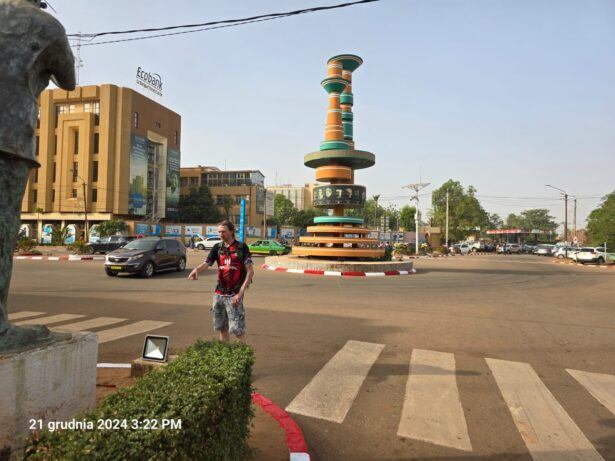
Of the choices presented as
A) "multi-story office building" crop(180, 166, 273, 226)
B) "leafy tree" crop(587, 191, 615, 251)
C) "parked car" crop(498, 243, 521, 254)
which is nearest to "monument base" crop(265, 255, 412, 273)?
"leafy tree" crop(587, 191, 615, 251)

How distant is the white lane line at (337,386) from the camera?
12.7 ft

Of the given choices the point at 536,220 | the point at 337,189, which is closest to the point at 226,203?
the point at 337,189

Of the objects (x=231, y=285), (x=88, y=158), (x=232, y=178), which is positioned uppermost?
(x=232, y=178)

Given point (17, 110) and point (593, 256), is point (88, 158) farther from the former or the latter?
point (593, 256)

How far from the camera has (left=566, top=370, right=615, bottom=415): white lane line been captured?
4242 mm

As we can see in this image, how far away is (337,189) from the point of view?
21.4m

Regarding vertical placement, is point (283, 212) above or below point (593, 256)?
above

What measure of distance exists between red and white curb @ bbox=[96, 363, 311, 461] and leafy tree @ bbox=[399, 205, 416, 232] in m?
90.3

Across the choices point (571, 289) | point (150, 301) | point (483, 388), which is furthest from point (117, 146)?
point (483, 388)

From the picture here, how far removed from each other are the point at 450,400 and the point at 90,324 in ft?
20.4

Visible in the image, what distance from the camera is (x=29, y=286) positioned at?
11.7 m

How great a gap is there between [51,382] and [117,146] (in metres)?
56.6

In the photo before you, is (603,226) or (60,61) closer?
(60,61)

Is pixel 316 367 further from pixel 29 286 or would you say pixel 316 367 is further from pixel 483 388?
pixel 29 286
